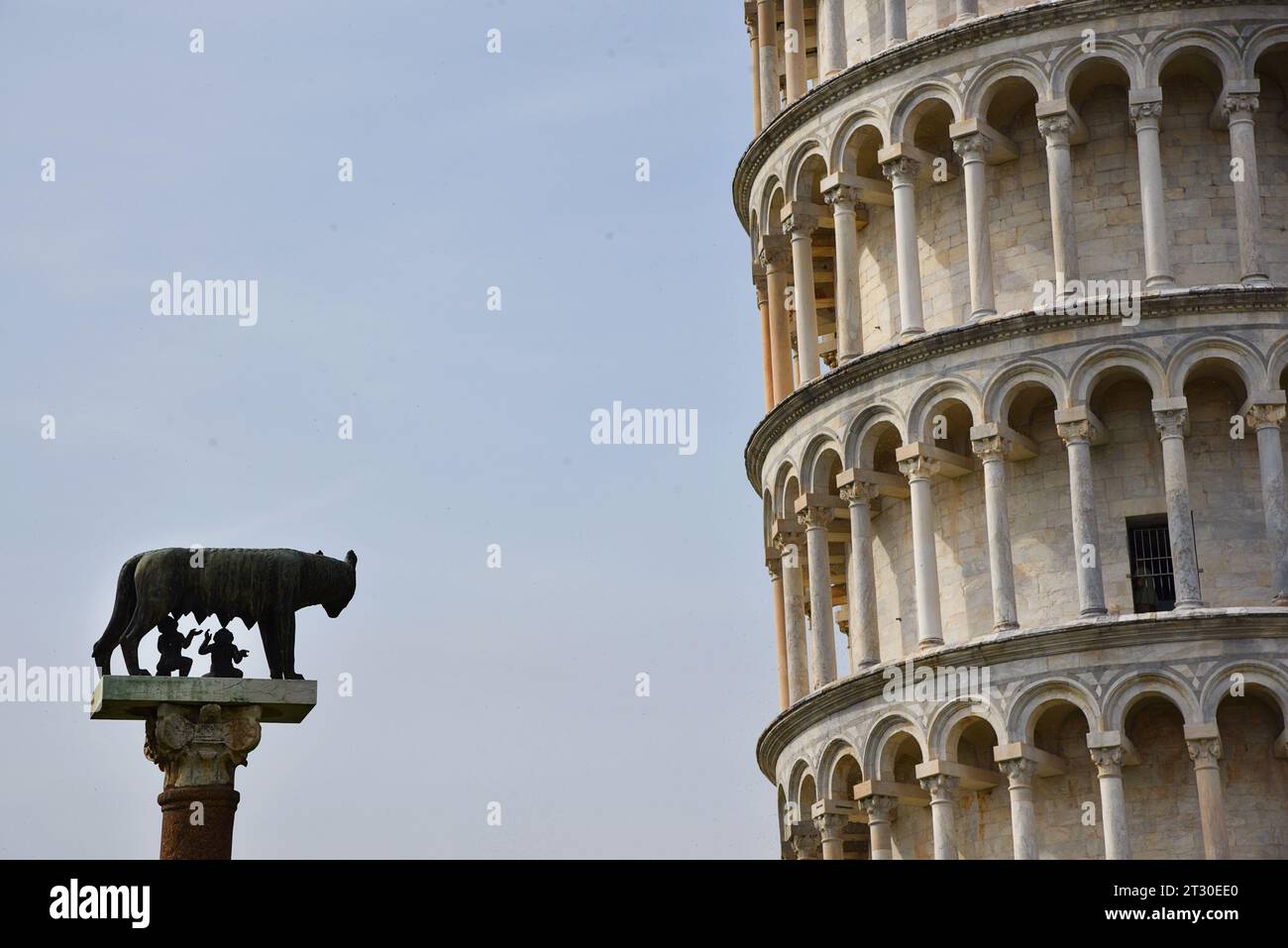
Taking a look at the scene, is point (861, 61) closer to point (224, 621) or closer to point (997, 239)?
point (997, 239)

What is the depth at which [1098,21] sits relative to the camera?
43.8 m

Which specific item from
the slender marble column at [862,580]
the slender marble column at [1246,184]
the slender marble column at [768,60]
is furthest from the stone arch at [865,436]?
the slender marble column at [768,60]

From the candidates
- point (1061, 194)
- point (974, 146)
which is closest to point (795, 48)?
point (974, 146)

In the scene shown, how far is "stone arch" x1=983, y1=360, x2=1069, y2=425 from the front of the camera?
42.5 meters

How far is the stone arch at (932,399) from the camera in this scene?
43250 millimetres

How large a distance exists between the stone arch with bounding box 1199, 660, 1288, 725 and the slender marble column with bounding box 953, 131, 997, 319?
7.31 metres

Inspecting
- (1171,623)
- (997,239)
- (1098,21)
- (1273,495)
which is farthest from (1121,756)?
(1098,21)

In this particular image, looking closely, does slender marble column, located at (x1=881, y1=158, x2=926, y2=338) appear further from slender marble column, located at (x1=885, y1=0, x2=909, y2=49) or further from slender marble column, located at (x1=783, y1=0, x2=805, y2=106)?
slender marble column, located at (x1=783, y1=0, x2=805, y2=106)

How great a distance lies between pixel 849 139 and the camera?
152 ft

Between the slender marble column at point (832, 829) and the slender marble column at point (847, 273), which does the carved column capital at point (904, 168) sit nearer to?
the slender marble column at point (847, 273)

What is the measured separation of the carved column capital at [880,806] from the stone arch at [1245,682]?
5855 millimetres
